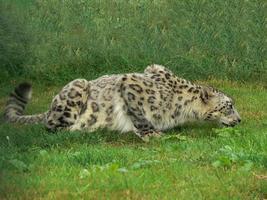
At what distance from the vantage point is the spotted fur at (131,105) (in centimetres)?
1122

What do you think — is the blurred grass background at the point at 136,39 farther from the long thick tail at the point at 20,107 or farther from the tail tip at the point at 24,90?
the tail tip at the point at 24,90

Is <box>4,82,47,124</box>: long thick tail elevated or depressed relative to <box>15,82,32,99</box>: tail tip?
depressed

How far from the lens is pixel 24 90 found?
37.7 feet

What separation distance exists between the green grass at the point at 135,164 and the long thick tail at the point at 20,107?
0.86ft

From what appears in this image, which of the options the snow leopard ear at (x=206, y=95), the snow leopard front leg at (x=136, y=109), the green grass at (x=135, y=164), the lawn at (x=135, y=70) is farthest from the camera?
the snow leopard ear at (x=206, y=95)

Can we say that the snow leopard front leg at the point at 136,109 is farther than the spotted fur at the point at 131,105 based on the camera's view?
No

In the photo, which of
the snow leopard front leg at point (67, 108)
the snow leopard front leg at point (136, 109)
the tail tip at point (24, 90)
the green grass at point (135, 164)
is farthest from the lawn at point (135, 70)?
the tail tip at point (24, 90)

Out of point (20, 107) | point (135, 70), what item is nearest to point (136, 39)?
point (135, 70)

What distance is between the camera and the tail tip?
11453mm

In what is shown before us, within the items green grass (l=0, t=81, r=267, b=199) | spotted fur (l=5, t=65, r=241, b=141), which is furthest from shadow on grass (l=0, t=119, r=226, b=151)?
spotted fur (l=5, t=65, r=241, b=141)

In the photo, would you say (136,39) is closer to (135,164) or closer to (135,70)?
(135,70)

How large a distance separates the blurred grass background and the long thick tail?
1.88m

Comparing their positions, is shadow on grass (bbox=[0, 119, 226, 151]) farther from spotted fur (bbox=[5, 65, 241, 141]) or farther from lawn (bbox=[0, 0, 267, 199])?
spotted fur (bbox=[5, 65, 241, 141])

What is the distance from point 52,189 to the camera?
23.1ft
